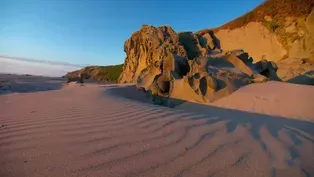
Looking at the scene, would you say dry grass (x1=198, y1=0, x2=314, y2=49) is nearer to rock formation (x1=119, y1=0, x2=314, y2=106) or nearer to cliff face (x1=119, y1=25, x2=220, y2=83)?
rock formation (x1=119, y1=0, x2=314, y2=106)

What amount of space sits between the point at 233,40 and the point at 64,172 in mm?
22235

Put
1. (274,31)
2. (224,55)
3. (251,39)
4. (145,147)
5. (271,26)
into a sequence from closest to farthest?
(145,147) < (224,55) < (274,31) < (271,26) < (251,39)

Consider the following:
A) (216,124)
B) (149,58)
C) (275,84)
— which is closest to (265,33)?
(149,58)

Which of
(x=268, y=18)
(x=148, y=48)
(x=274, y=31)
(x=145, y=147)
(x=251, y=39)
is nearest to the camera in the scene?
(x=145, y=147)

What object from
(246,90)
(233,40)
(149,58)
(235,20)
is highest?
(235,20)

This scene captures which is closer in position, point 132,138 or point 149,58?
point 132,138

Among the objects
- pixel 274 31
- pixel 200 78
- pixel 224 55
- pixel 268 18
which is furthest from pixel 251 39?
pixel 200 78

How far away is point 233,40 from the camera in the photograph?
70.8ft

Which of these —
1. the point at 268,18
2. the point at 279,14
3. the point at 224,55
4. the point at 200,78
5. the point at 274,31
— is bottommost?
the point at 200,78

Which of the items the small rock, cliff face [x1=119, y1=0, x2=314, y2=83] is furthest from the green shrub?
the small rock

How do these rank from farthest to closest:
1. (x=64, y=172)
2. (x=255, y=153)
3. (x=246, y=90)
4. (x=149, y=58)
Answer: (x=149, y=58)
(x=246, y=90)
(x=255, y=153)
(x=64, y=172)

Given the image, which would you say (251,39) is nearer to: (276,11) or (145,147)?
(276,11)

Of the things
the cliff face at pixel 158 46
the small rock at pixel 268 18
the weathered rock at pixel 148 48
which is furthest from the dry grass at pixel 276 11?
the weathered rock at pixel 148 48

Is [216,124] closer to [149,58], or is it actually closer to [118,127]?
[118,127]
